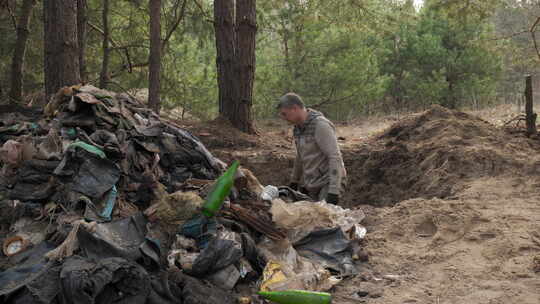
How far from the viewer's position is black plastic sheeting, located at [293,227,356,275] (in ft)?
12.1

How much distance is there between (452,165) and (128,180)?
4.54 m

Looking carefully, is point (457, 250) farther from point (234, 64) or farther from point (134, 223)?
point (234, 64)

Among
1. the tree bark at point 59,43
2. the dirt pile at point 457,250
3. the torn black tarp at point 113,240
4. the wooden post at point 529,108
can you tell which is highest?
the tree bark at point 59,43

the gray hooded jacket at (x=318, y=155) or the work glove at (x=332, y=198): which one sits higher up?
the gray hooded jacket at (x=318, y=155)

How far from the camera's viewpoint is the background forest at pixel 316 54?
1078cm

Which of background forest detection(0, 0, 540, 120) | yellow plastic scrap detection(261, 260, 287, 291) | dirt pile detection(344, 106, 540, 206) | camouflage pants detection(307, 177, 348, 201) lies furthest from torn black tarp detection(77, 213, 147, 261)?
background forest detection(0, 0, 540, 120)

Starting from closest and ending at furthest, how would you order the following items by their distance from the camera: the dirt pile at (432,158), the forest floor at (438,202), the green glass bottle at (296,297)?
the green glass bottle at (296,297) < the forest floor at (438,202) < the dirt pile at (432,158)

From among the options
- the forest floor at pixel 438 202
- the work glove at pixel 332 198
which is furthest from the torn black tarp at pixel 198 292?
the work glove at pixel 332 198

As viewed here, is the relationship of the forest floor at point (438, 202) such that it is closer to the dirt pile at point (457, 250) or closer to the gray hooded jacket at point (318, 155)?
the dirt pile at point (457, 250)

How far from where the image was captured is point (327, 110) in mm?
16688

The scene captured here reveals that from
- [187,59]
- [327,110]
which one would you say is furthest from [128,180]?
[327,110]

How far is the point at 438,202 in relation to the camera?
16.3 ft

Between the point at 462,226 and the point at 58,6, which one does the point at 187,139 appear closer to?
the point at 58,6

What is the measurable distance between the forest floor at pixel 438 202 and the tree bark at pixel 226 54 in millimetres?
616
